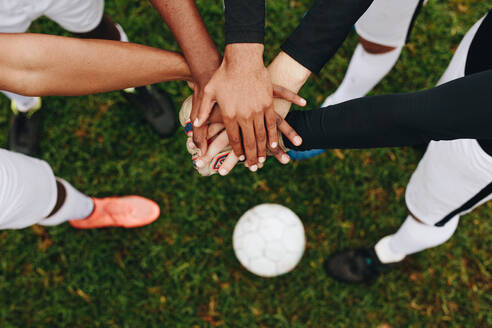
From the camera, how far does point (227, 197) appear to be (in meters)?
2.93

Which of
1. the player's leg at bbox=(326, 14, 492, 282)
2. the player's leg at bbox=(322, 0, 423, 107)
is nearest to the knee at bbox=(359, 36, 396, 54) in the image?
the player's leg at bbox=(322, 0, 423, 107)

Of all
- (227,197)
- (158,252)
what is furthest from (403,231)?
(158,252)

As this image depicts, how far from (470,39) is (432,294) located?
2.09m

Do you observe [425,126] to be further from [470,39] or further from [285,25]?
[285,25]

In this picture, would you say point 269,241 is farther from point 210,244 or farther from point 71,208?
point 71,208

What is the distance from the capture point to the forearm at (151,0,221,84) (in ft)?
5.56

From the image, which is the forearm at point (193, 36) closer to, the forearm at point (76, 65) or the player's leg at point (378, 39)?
the forearm at point (76, 65)

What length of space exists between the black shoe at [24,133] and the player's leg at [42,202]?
0.75 metres

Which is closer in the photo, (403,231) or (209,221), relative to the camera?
(403,231)

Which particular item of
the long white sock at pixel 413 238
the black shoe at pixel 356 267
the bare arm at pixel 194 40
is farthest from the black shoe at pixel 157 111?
the long white sock at pixel 413 238

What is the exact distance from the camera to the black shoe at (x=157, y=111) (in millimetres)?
2914

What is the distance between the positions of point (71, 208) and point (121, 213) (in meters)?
0.53

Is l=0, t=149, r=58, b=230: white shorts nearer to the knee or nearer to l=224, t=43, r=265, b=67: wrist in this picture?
l=224, t=43, r=265, b=67: wrist

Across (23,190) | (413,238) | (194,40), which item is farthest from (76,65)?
(413,238)
